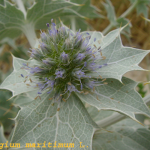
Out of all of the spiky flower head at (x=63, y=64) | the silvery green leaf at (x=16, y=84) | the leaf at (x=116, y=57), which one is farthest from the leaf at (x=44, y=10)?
the silvery green leaf at (x=16, y=84)

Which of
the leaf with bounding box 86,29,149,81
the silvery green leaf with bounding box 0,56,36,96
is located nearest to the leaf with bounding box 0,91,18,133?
the silvery green leaf with bounding box 0,56,36,96

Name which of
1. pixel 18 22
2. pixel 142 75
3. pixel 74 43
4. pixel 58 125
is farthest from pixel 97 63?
pixel 142 75

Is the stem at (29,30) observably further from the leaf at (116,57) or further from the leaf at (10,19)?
the leaf at (116,57)

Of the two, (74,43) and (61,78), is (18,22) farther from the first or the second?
(61,78)

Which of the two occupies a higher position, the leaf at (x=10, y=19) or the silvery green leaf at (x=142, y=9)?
the leaf at (x=10, y=19)

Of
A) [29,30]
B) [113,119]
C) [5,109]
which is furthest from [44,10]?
[5,109]

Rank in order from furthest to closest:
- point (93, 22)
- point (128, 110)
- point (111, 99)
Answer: point (93, 22)
point (111, 99)
point (128, 110)

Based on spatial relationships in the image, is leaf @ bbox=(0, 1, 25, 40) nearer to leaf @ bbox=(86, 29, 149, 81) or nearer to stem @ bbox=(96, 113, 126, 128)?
leaf @ bbox=(86, 29, 149, 81)
